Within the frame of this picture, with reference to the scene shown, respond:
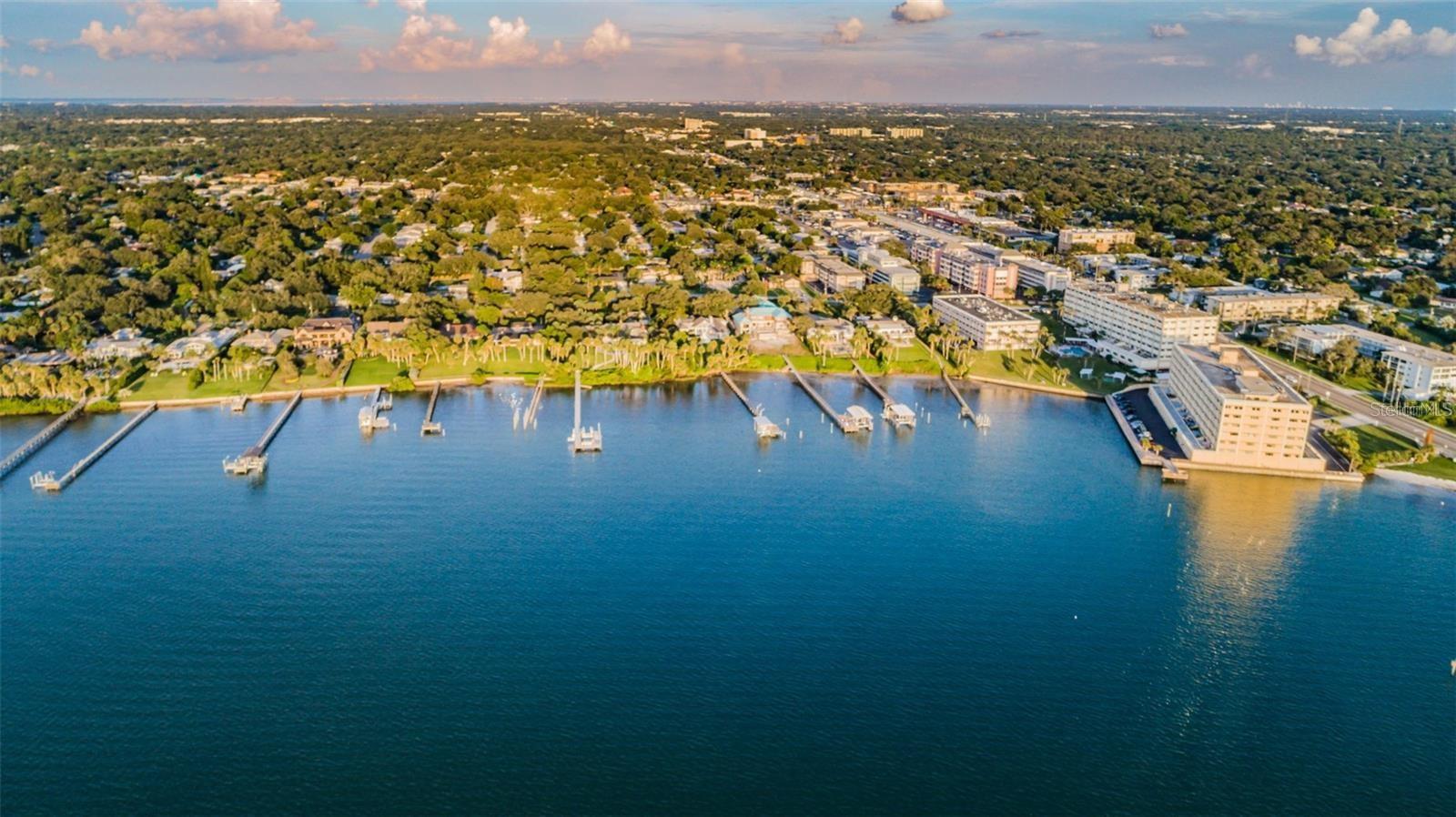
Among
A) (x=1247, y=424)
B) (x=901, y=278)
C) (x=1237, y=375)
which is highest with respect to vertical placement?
(x=901, y=278)

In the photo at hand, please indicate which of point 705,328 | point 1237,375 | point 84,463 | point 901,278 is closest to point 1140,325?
point 1237,375

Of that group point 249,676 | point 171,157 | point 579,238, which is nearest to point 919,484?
point 249,676

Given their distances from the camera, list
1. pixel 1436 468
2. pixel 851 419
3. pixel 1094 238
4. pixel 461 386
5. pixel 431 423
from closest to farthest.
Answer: pixel 1436 468, pixel 431 423, pixel 851 419, pixel 461 386, pixel 1094 238

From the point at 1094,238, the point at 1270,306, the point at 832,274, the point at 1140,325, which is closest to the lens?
the point at 1140,325

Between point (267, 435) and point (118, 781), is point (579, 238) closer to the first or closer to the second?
point (267, 435)

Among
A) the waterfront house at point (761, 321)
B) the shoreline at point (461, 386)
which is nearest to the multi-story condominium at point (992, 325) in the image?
the shoreline at point (461, 386)

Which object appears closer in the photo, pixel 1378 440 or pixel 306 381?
pixel 1378 440

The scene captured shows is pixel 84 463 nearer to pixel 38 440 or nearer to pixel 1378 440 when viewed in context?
pixel 38 440
